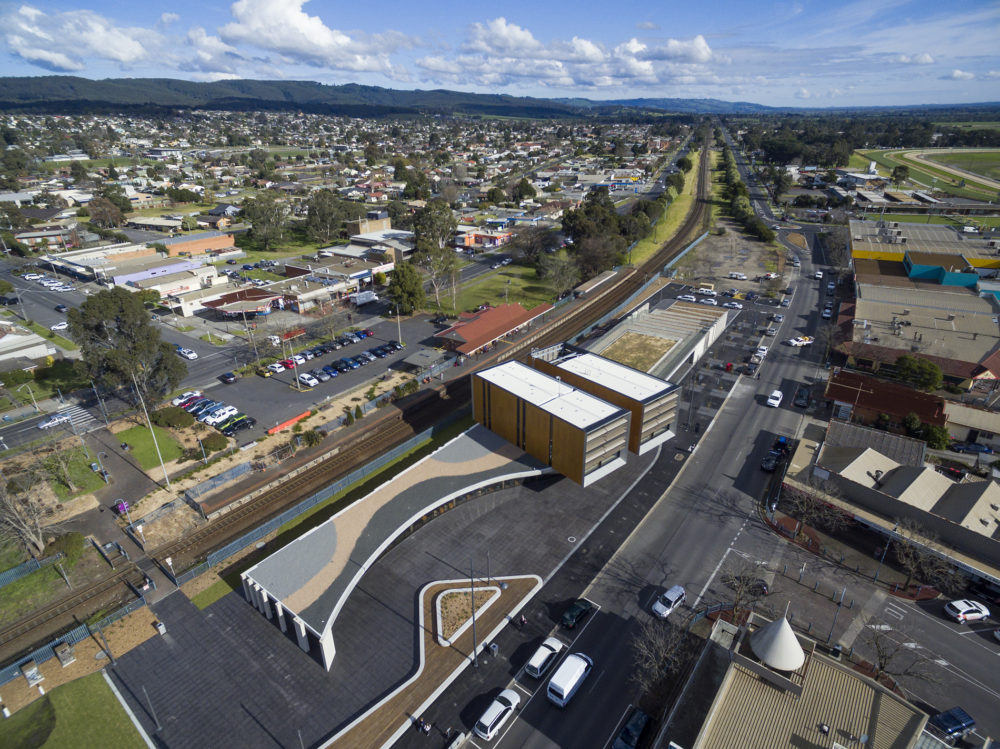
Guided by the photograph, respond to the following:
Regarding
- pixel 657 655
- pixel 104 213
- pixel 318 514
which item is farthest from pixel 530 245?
pixel 104 213

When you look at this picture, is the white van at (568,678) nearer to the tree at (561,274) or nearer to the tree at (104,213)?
the tree at (561,274)

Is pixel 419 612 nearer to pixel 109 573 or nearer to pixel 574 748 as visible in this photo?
pixel 574 748

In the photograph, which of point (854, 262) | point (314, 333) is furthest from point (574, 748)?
point (854, 262)

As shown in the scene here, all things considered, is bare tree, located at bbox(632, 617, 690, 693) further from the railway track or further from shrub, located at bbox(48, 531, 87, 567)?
shrub, located at bbox(48, 531, 87, 567)

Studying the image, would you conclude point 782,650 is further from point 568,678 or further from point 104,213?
point 104,213

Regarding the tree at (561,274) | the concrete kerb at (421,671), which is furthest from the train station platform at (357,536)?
the tree at (561,274)

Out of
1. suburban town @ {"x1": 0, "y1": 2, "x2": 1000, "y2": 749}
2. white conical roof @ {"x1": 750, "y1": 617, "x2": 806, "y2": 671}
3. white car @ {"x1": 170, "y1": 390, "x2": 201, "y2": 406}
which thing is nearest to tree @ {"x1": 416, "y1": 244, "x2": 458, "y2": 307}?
suburban town @ {"x1": 0, "y1": 2, "x2": 1000, "y2": 749}

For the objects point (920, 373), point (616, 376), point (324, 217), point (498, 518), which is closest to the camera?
point (498, 518)
